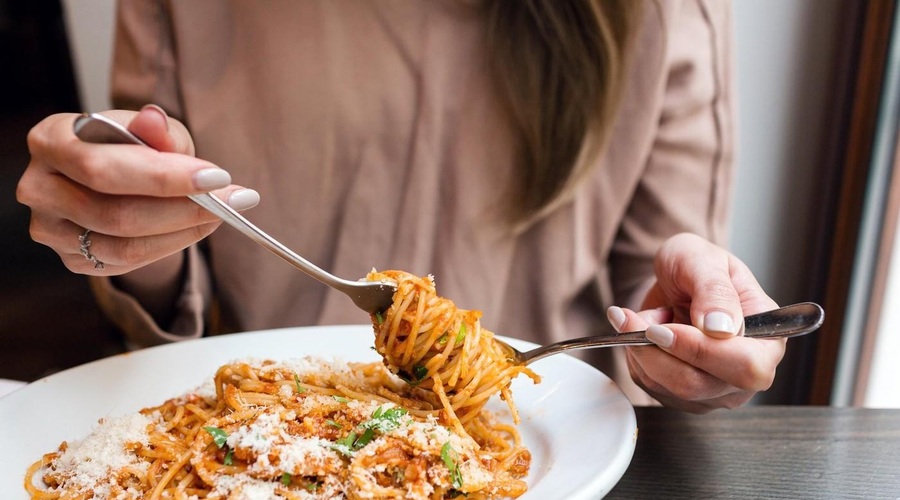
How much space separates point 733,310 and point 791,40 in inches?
68.0

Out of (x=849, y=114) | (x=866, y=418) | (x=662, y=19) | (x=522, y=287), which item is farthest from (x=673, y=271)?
(x=849, y=114)

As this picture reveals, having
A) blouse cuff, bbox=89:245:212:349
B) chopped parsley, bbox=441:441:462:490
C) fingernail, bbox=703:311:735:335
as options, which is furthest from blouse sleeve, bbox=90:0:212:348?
fingernail, bbox=703:311:735:335

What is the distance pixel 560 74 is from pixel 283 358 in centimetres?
111

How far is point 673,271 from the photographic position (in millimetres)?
1268

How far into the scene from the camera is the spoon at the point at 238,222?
0.85 m

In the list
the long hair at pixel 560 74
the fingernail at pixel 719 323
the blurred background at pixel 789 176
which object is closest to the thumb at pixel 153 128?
the fingernail at pixel 719 323

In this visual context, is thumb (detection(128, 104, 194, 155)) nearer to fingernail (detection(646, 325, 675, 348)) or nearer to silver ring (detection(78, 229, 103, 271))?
silver ring (detection(78, 229, 103, 271))

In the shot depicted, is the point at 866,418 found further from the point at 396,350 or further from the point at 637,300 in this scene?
the point at 396,350

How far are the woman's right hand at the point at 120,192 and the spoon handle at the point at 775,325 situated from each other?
0.61m

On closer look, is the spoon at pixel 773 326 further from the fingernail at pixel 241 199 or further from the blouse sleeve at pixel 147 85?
the blouse sleeve at pixel 147 85

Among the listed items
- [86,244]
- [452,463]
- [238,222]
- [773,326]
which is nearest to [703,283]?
[773,326]

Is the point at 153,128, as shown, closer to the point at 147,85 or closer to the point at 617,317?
the point at 617,317

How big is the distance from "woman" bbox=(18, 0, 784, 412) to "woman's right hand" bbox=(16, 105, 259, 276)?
2.33 feet

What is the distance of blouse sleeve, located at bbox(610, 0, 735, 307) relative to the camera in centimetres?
200
